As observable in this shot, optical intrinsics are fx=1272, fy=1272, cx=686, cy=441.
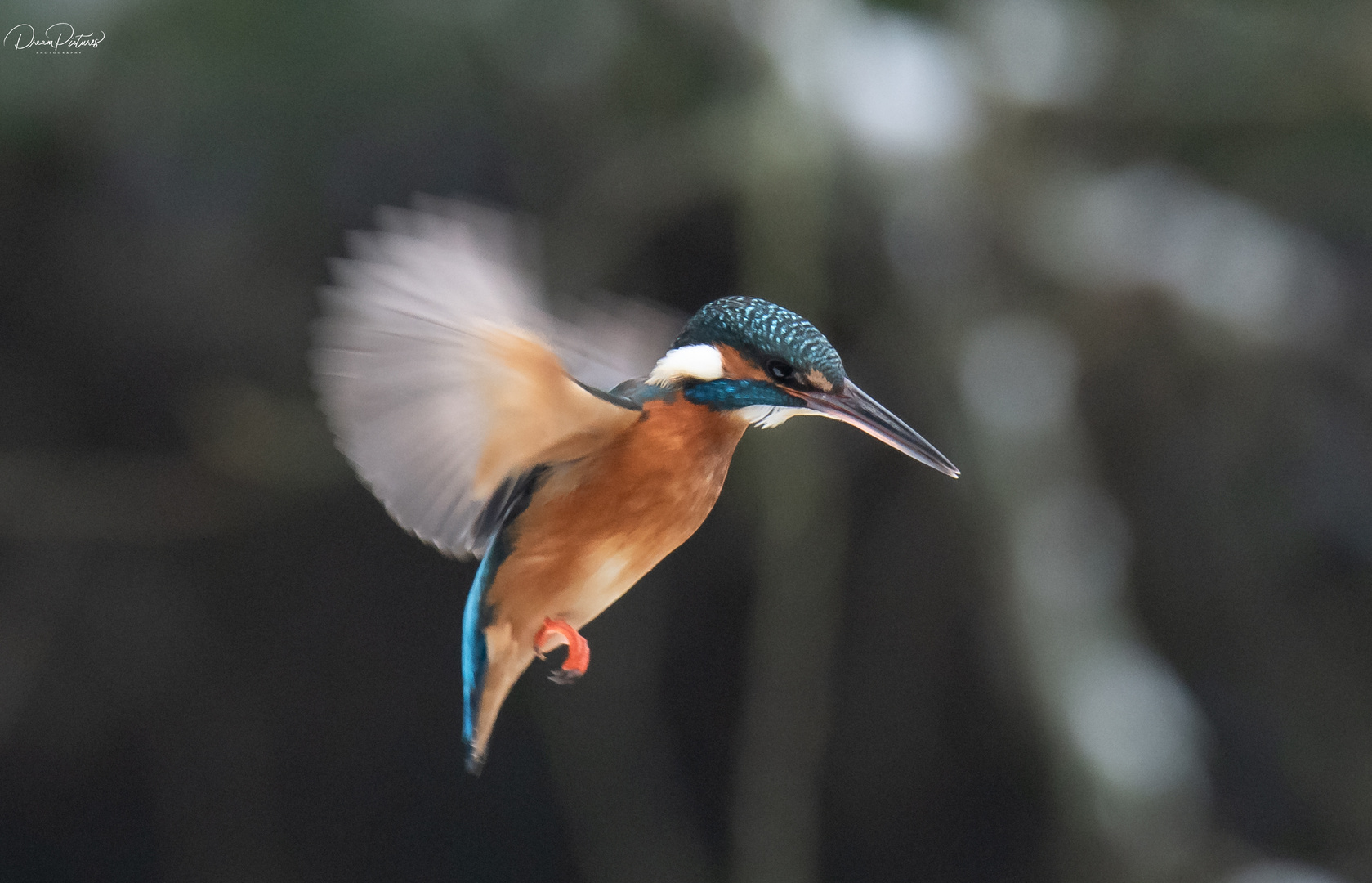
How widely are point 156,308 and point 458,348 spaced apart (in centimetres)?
158

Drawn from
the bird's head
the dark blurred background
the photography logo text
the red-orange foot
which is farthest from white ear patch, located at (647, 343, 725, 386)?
the photography logo text

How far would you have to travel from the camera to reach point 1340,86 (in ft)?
5.13

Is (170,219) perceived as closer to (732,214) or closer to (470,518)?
(732,214)

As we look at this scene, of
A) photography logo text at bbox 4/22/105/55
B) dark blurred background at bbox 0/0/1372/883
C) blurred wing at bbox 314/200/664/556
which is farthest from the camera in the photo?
photography logo text at bbox 4/22/105/55

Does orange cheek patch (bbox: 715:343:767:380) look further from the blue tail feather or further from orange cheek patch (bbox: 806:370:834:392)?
the blue tail feather

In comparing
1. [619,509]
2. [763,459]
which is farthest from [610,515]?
[763,459]

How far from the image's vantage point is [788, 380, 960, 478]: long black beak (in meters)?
0.52

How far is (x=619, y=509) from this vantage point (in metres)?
0.62

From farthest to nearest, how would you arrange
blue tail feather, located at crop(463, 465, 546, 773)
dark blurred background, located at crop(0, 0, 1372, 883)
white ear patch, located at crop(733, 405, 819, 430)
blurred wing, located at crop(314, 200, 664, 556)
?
dark blurred background, located at crop(0, 0, 1372, 883)
blue tail feather, located at crop(463, 465, 546, 773)
white ear patch, located at crop(733, 405, 819, 430)
blurred wing, located at crop(314, 200, 664, 556)

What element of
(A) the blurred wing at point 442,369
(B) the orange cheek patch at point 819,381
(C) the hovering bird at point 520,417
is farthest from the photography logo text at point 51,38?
(B) the orange cheek patch at point 819,381

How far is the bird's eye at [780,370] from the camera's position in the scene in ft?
1.83

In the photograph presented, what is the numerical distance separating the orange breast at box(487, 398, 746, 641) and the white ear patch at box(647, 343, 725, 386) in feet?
0.05

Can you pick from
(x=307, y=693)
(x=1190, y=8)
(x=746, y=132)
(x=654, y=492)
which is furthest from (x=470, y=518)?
(x=307, y=693)

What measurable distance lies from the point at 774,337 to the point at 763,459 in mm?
925
